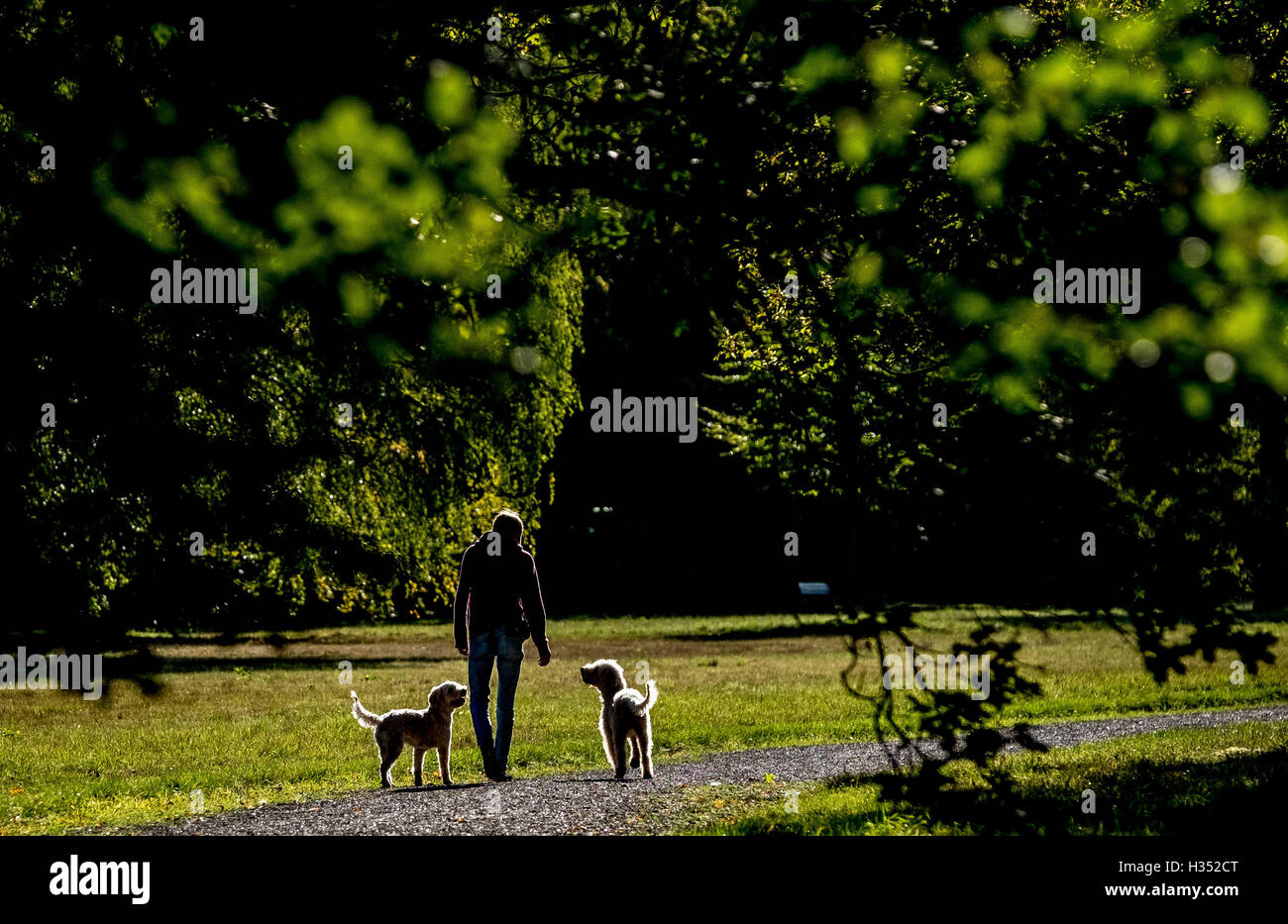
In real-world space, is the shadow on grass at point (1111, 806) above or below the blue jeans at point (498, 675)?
below

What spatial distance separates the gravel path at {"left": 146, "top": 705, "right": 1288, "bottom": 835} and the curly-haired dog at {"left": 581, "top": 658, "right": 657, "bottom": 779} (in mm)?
191

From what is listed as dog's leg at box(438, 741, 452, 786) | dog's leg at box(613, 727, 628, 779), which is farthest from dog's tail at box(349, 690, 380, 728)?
dog's leg at box(613, 727, 628, 779)

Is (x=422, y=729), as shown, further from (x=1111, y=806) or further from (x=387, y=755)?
(x=1111, y=806)

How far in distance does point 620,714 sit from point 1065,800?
3.30 meters

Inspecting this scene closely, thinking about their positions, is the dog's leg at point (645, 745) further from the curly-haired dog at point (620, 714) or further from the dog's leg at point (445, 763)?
the dog's leg at point (445, 763)

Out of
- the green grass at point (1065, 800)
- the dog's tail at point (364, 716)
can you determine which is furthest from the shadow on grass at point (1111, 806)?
the dog's tail at point (364, 716)

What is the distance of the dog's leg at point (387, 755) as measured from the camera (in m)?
9.65

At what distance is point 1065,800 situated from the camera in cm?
802

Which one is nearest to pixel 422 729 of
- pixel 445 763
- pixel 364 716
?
pixel 445 763

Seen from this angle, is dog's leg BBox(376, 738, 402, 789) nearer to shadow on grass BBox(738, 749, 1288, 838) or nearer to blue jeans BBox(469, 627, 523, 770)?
blue jeans BBox(469, 627, 523, 770)

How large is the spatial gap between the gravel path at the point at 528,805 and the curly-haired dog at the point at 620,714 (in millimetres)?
191

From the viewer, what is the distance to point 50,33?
21.0ft

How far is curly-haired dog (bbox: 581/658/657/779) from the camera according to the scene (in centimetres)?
962

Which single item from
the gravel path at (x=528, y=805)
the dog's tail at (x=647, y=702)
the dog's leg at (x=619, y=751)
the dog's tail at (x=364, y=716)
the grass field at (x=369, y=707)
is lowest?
the grass field at (x=369, y=707)
